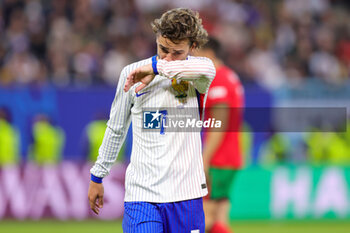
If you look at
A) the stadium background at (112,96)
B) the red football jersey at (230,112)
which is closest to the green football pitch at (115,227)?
the stadium background at (112,96)

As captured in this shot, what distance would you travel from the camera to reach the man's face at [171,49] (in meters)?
3.75

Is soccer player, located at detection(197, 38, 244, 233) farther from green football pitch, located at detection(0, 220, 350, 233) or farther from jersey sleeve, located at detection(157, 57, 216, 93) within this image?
green football pitch, located at detection(0, 220, 350, 233)

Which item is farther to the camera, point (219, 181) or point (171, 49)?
point (219, 181)

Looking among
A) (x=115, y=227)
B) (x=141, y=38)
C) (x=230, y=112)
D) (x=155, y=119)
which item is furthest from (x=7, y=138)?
(x=155, y=119)

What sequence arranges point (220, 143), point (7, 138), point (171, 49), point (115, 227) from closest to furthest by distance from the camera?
point (171, 49) → point (220, 143) → point (115, 227) → point (7, 138)

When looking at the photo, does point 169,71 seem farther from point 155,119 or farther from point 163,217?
point 163,217

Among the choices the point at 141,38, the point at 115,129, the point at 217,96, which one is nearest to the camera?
the point at 115,129

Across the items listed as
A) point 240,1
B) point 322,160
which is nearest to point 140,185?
point 322,160

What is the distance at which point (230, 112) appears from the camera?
600 centimetres

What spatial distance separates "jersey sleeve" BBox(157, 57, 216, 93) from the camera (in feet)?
12.0

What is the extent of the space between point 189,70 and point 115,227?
6.31 metres

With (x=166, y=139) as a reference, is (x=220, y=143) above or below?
below

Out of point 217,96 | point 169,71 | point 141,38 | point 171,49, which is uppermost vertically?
point 141,38

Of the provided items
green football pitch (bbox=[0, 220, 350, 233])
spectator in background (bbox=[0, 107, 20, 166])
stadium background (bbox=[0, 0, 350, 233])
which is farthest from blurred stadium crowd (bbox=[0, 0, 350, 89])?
green football pitch (bbox=[0, 220, 350, 233])
